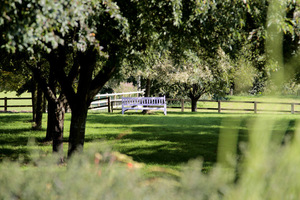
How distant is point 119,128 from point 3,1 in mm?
11853

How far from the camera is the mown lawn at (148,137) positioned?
977 cm

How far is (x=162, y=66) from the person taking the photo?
78.1 ft

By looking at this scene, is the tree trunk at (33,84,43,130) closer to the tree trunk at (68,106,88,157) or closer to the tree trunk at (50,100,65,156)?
the tree trunk at (50,100,65,156)

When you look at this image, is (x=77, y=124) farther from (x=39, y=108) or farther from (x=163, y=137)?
(x=39, y=108)

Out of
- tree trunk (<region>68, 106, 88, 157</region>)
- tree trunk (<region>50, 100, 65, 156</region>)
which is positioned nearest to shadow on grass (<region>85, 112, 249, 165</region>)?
tree trunk (<region>68, 106, 88, 157</region>)

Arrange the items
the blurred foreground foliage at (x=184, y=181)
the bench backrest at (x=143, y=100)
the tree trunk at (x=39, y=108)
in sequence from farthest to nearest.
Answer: the bench backrest at (x=143, y=100) → the tree trunk at (x=39, y=108) → the blurred foreground foliage at (x=184, y=181)

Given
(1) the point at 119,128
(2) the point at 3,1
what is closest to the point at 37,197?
(2) the point at 3,1

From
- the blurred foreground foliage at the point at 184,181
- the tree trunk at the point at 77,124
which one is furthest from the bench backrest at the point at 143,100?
the blurred foreground foliage at the point at 184,181

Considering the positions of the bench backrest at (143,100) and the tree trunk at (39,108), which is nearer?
the tree trunk at (39,108)

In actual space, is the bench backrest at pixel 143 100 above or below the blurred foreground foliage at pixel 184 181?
above

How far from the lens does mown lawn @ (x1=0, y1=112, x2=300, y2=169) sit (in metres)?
9.77

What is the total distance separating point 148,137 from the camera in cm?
1299

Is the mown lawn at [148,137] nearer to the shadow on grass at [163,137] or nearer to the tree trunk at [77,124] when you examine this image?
the shadow on grass at [163,137]

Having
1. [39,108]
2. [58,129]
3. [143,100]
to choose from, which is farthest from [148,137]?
[143,100]
